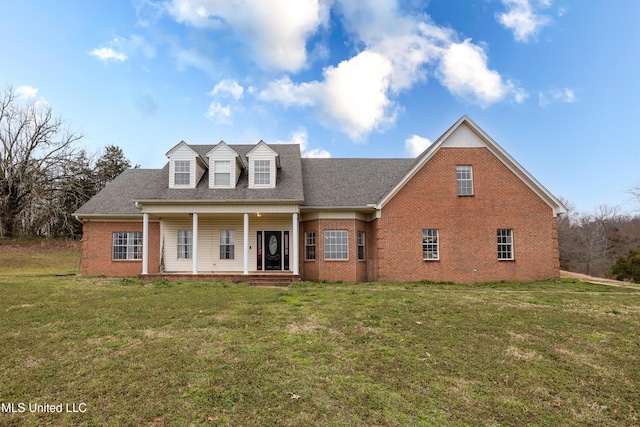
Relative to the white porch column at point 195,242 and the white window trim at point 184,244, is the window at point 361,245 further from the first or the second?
the white window trim at point 184,244

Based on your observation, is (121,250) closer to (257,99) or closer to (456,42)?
(257,99)

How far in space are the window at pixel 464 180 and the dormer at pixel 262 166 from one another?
9.02m

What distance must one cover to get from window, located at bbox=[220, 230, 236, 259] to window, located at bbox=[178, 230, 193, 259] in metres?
1.57

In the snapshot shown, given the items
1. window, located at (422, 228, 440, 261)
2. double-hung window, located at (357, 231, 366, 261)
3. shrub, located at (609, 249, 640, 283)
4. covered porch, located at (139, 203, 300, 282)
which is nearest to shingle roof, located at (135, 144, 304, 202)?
covered porch, located at (139, 203, 300, 282)

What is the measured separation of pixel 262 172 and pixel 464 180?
32.6 ft

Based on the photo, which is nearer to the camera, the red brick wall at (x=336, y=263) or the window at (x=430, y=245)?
the window at (x=430, y=245)

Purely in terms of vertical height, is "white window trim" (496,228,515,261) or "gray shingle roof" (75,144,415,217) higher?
"gray shingle roof" (75,144,415,217)

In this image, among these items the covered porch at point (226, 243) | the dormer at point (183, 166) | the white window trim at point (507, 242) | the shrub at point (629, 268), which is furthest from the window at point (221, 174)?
the shrub at point (629, 268)

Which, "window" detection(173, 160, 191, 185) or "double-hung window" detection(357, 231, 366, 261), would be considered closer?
"double-hung window" detection(357, 231, 366, 261)

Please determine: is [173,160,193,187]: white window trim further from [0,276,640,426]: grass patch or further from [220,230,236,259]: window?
[0,276,640,426]: grass patch

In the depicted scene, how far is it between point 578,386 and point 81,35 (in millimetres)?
19139

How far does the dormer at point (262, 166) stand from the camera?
17594 millimetres

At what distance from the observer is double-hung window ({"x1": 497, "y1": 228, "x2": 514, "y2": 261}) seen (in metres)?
16.7

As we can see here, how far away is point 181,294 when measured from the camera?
37.1 ft
